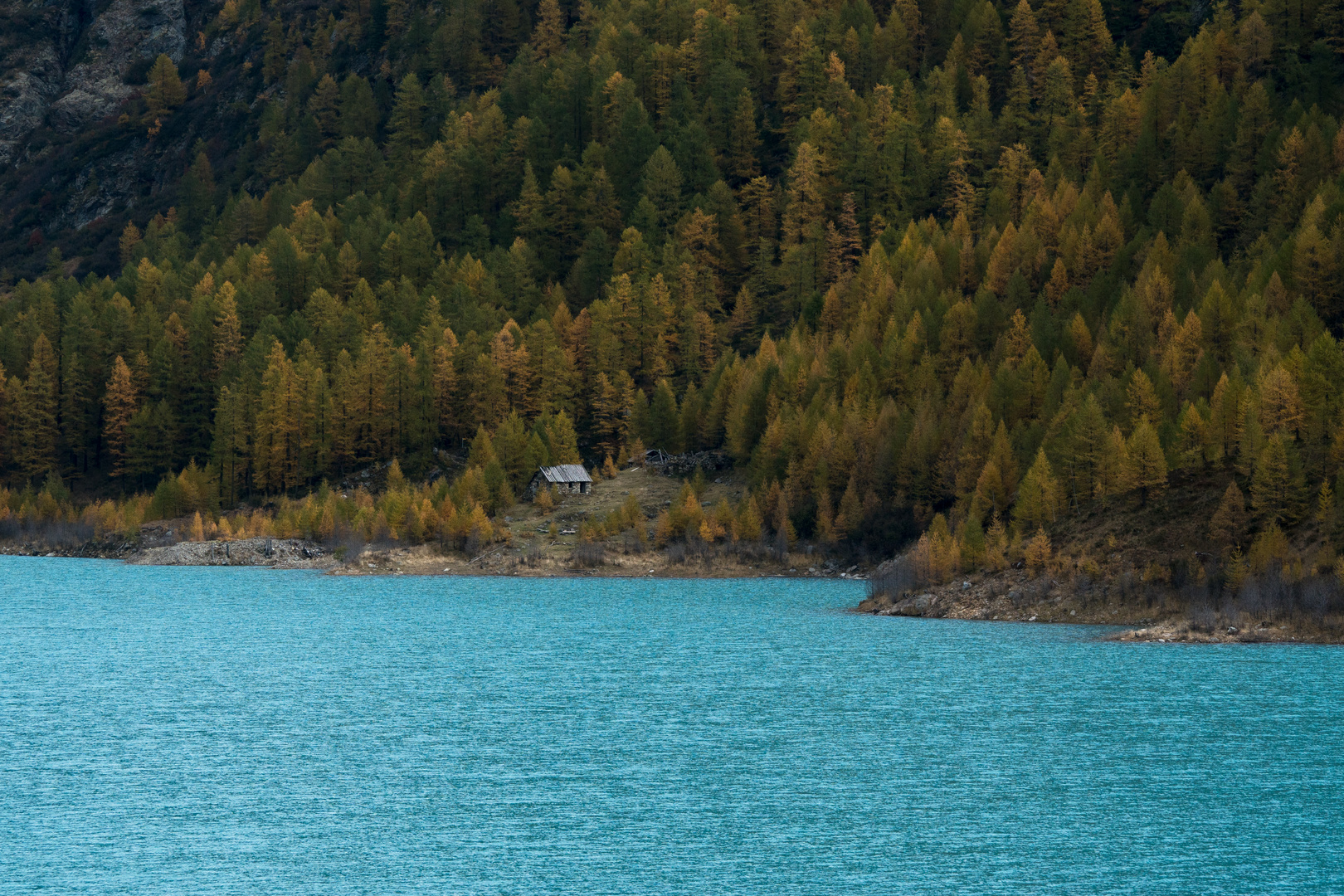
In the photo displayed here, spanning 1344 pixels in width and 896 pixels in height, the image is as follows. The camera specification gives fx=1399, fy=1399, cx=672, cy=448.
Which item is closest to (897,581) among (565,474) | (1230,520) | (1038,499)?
(1038,499)

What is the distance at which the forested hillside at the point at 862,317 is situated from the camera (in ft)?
337

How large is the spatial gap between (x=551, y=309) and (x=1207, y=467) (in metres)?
102

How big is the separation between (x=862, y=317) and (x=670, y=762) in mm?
99377

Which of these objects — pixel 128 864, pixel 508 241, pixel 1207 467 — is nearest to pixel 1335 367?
pixel 1207 467

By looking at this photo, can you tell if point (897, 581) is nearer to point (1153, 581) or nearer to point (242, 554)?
point (1153, 581)

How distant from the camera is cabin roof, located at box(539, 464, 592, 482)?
14012cm

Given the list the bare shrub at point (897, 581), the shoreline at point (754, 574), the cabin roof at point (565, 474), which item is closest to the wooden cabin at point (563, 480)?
the cabin roof at point (565, 474)

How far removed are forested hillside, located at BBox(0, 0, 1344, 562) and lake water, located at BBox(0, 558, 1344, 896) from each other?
26512mm

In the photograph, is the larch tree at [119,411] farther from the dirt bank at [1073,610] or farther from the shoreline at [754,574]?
the dirt bank at [1073,610]

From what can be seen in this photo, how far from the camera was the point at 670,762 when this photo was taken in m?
48.5

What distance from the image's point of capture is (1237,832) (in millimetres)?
39062

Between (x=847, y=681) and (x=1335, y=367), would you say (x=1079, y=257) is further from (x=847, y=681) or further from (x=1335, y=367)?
(x=847, y=681)

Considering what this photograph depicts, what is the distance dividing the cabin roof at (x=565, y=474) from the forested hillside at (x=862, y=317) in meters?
2.56

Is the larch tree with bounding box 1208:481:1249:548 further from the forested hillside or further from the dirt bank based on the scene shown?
the dirt bank
